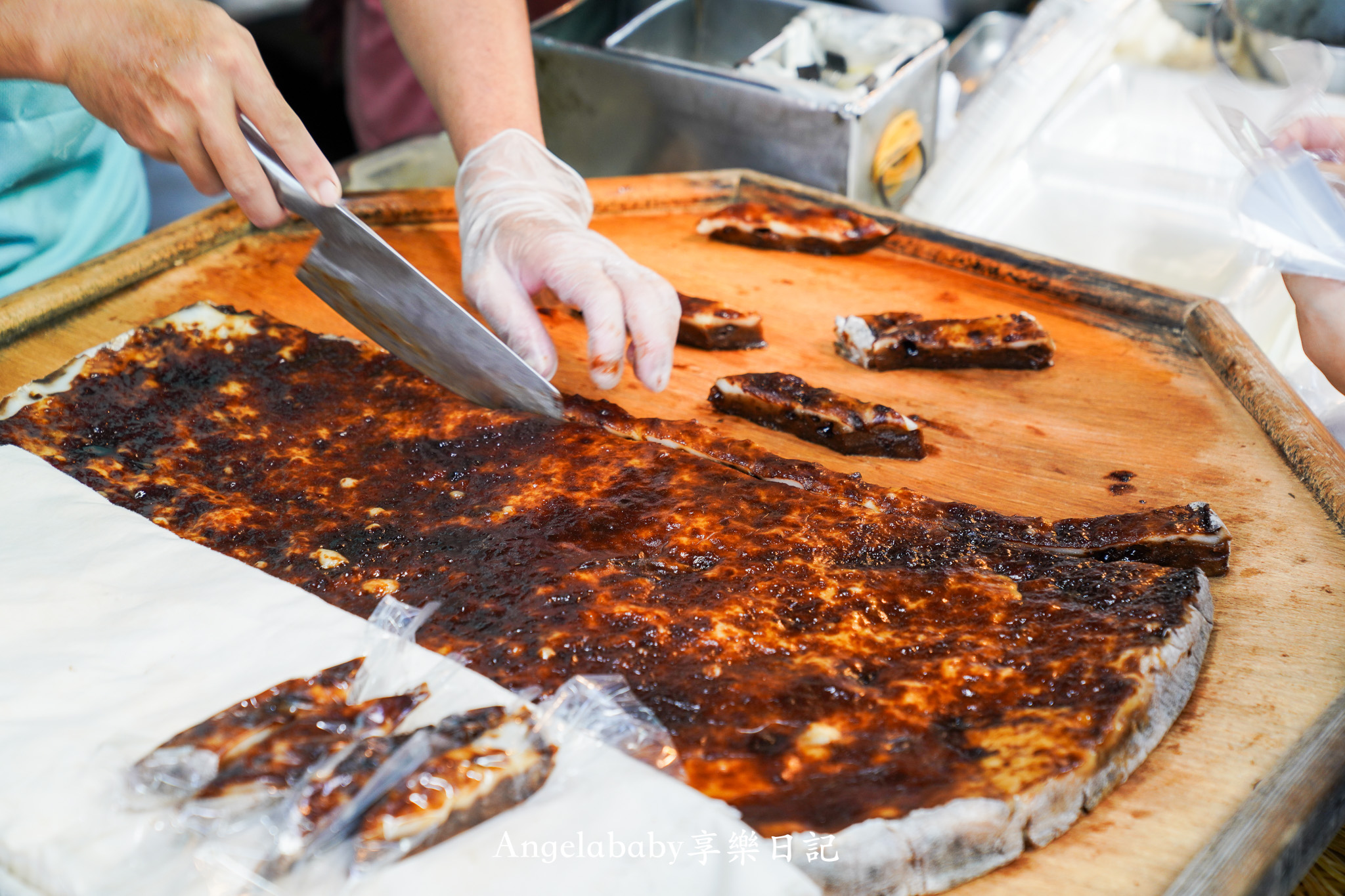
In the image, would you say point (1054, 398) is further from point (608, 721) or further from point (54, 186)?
point (54, 186)

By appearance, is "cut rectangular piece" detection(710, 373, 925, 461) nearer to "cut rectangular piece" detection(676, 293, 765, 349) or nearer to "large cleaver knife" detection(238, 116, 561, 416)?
"cut rectangular piece" detection(676, 293, 765, 349)

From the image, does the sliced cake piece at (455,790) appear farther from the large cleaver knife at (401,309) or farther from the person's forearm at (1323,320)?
the person's forearm at (1323,320)

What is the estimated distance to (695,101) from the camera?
12.0ft

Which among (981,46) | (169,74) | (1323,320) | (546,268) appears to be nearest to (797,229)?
(546,268)

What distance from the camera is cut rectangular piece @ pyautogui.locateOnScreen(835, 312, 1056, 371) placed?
102 inches

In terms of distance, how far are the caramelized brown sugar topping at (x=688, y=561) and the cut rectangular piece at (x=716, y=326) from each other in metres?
0.47

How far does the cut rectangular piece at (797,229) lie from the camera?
311 cm

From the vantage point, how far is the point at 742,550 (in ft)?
6.34

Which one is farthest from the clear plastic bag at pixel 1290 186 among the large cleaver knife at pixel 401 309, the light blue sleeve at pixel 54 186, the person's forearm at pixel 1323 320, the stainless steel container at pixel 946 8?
the light blue sleeve at pixel 54 186

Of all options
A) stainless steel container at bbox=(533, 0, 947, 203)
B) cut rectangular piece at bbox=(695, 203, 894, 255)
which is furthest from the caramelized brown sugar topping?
stainless steel container at bbox=(533, 0, 947, 203)

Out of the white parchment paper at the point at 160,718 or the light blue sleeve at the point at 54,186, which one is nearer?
the white parchment paper at the point at 160,718

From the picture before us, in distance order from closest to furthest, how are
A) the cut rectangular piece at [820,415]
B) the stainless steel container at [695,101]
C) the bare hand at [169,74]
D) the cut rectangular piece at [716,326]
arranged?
the bare hand at [169,74], the cut rectangular piece at [820,415], the cut rectangular piece at [716,326], the stainless steel container at [695,101]

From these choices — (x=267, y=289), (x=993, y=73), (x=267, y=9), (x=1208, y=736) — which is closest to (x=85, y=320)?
(x=267, y=289)

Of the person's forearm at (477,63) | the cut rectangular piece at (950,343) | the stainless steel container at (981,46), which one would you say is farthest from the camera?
the stainless steel container at (981,46)
